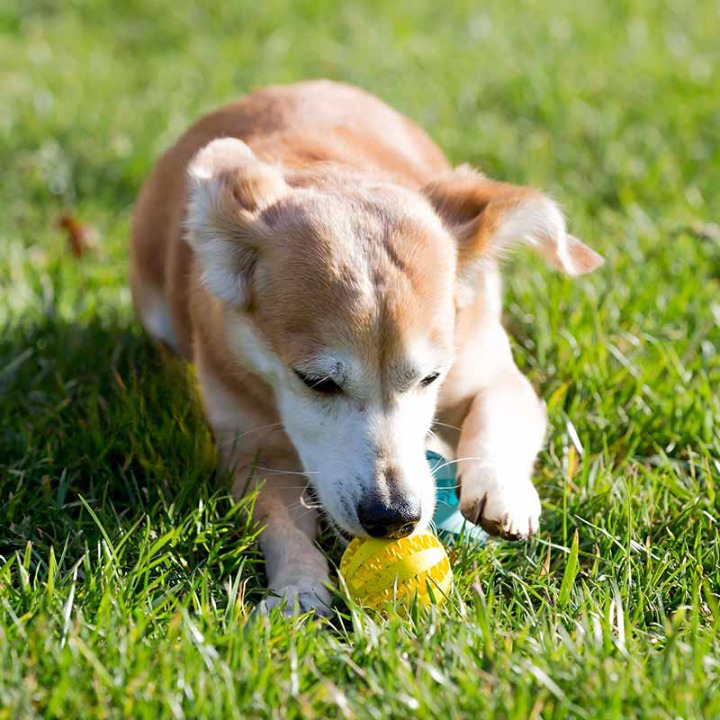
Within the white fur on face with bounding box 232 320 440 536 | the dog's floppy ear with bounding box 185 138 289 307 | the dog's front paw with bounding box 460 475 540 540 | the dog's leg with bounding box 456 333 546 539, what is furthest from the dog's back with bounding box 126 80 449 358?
the dog's front paw with bounding box 460 475 540 540

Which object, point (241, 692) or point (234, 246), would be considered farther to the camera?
point (234, 246)

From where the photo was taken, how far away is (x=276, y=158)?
12.5ft

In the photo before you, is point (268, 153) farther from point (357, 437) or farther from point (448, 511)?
point (448, 511)

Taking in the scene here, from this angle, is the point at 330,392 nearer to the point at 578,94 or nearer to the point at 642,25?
the point at 578,94

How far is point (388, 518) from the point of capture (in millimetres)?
Answer: 2852

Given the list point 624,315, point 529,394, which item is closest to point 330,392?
point 529,394

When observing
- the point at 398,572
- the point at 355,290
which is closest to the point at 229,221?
the point at 355,290

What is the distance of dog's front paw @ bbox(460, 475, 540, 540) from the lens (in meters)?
3.09

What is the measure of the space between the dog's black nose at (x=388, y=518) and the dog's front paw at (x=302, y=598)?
0.23 meters

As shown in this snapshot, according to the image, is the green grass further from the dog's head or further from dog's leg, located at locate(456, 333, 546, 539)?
the dog's head

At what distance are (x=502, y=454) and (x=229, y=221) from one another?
1.03 m

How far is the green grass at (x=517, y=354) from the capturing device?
2.43 meters

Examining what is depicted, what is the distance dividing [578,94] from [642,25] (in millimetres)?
1184

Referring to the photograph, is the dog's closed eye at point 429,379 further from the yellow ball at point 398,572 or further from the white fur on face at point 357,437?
the yellow ball at point 398,572
